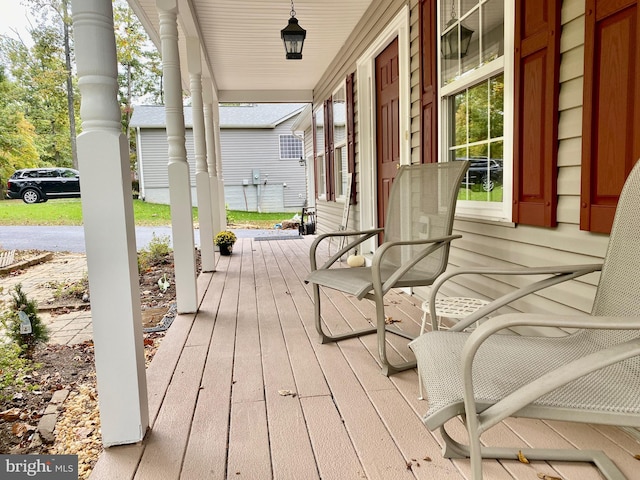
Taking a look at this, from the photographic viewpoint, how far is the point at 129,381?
1.58 m

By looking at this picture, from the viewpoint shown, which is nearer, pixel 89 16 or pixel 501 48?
pixel 89 16

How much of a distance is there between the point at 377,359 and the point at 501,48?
1.74 metres

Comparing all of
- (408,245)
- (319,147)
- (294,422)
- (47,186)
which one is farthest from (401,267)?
(47,186)

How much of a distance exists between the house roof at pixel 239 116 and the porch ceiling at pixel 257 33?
971 centimetres

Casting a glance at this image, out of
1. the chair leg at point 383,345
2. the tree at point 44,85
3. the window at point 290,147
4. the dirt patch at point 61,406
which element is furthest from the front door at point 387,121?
the window at point 290,147

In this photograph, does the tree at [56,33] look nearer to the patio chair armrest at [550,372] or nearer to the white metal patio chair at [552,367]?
the white metal patio chair at [552,367]

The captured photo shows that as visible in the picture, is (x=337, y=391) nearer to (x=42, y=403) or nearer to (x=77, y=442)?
(x=77, y=442)

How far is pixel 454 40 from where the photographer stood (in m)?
2.81

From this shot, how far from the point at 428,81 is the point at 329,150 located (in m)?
3.90

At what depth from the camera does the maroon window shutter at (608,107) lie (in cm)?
150

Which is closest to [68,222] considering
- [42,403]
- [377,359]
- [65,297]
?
[65,297]

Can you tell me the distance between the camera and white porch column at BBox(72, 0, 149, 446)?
1.46 metres

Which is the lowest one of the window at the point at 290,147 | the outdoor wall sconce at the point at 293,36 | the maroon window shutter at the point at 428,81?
the maroon window shutter at the point at 428,81

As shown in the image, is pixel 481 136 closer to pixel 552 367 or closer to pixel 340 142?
pixel 552 367
